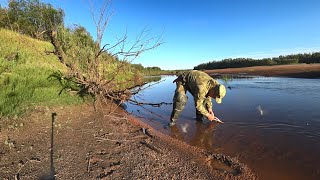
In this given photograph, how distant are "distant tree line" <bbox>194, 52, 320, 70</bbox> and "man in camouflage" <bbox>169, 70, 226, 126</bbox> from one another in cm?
3978

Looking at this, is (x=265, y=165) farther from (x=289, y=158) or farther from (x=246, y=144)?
(x=246, y=144)

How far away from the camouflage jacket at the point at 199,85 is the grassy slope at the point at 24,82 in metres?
2.79

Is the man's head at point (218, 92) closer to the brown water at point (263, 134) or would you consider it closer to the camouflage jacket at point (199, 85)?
the camouflage jacket at point (199, 85)

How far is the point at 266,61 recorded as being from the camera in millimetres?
49781

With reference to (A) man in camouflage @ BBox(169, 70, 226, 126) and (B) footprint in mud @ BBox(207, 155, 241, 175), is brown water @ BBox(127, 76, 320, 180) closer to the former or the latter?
(B) footprint in mud @ BBox(207, 155, 241, 175)

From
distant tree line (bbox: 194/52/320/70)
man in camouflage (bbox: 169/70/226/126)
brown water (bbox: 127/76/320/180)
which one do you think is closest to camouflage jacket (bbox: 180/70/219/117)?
man in camouflage (bbox: 169/70/226/126)

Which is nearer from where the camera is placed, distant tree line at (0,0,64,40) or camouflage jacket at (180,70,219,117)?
camouflage jacket at (180,70,219,117)

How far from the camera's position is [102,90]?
7.05 m

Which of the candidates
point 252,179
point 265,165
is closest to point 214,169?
point 252,179

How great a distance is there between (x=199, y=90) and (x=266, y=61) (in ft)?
158

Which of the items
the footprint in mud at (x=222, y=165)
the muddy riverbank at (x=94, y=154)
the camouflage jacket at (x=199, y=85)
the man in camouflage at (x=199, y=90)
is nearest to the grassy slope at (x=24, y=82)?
the muddy riverbank at (x=94, y=154)

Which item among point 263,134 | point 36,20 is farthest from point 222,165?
point 36,20

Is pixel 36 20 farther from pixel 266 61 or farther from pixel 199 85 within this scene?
pixel 266 61

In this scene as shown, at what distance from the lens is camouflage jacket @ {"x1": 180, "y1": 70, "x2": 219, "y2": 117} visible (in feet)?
19.7
